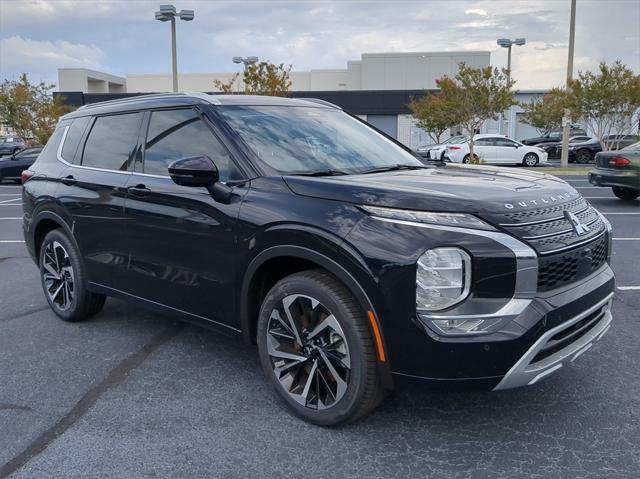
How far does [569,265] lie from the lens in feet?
10.1

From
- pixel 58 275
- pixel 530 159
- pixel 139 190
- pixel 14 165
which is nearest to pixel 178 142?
pixel 139 190

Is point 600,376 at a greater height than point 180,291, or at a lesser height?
lesser

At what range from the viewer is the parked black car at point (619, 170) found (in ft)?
41.7

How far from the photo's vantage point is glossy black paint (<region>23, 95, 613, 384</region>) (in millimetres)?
2826

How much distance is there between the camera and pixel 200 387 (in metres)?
3.90

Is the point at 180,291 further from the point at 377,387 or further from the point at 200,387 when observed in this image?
the point at 377,387

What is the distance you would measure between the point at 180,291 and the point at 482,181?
6.63 feet

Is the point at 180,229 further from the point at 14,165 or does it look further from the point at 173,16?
the point at 173,16

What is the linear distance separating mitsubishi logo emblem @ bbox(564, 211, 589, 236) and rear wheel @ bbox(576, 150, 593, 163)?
96.7 ft

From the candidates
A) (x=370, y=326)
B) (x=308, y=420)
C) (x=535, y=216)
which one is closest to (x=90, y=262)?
(x=308, y=420)

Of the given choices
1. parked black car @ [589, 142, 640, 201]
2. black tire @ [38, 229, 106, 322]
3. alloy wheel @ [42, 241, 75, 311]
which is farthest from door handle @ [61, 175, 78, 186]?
parked black car @ [589, 142, 640, 201]

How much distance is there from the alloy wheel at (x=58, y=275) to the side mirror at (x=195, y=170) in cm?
204

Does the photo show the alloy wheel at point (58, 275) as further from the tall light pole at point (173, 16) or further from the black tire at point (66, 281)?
the tall light pole at point (173, 16)

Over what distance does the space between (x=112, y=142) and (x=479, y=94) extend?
2229 cm
